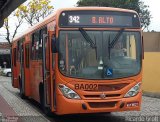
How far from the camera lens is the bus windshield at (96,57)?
11156 mm

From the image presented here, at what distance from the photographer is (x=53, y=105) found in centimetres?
1170

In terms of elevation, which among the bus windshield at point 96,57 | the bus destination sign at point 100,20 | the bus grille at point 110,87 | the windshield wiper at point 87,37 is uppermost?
the bus destination sign at point 100,20

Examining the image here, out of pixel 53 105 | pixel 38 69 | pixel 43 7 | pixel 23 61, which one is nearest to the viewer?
pixel 53 105

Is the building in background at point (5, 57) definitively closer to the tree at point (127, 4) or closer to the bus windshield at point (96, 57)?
the tree at point (127, 4)

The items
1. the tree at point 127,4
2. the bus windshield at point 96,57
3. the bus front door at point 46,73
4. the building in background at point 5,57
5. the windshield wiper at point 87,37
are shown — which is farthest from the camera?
the building in background at point 5,57

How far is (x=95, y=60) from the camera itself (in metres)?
11.2

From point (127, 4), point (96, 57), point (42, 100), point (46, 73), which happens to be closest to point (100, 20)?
point (96, 57)

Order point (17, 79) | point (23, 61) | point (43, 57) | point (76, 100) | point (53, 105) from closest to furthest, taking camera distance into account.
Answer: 1. point (76, 100)
2. point (53, 105)
3. point (43, 57)
4. point (23, 61)
5. point (17, 79)

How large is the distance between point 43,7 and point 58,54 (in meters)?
49.4

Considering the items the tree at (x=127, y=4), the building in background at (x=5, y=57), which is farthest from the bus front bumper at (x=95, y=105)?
the building in background at (x=5, y=57)

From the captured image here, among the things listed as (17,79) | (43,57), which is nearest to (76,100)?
(43,57)

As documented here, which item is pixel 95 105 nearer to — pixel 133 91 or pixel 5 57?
pixel 133 91

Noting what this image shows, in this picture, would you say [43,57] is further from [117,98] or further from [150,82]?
[150,82]

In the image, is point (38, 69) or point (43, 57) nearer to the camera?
point (43, 57)
